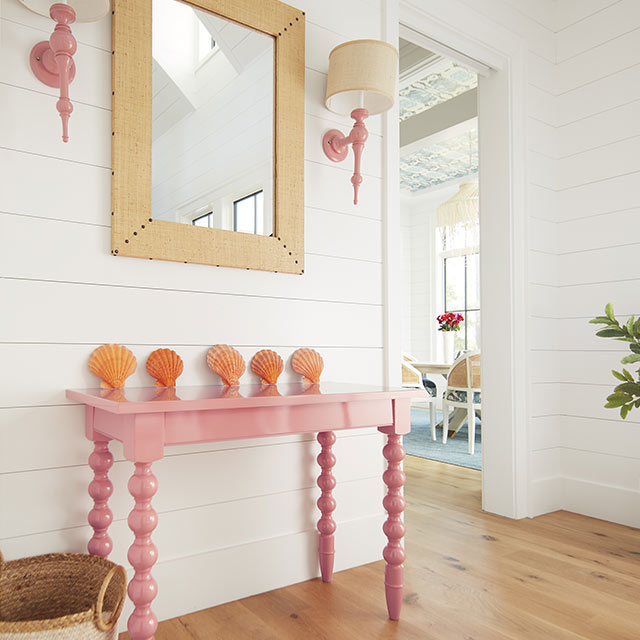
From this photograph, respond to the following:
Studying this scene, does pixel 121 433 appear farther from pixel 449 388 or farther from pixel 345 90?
pixel 449 388

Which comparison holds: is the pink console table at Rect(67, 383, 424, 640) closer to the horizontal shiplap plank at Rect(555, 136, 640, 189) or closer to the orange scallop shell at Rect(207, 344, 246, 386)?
the orange scallop shell at Rect(207, 344, 246, 386)

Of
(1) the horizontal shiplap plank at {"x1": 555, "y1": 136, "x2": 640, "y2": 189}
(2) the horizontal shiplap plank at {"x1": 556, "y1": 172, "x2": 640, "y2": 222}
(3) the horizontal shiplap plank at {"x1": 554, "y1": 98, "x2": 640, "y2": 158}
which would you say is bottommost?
(2) the horizontal shiplap plank at {"x1": 556, "y1": 172, "x2": 640, "y2": 222}

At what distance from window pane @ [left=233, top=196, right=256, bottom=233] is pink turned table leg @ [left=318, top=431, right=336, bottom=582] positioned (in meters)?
0.78

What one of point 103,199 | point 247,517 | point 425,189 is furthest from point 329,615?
point 425,189

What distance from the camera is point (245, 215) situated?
6.29 ft

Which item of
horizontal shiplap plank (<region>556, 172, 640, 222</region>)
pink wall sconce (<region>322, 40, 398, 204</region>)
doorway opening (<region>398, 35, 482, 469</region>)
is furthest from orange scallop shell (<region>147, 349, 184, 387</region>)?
horizontal shiplap plank (<region>556, 172, 640, 222</region>)

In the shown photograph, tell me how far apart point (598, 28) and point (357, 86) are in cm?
177

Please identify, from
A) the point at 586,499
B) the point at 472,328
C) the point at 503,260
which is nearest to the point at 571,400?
the point at 586,499

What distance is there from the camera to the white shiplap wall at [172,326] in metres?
1.52

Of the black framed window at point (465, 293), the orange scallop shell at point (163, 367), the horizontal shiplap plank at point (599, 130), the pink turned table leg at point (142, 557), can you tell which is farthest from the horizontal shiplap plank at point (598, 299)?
the black framed window at point (465, 293)

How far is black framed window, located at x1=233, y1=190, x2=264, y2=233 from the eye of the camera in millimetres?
1897

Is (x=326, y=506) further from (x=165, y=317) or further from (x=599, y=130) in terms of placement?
(x=599, y=130)

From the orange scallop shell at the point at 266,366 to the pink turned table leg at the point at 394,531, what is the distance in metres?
0.46

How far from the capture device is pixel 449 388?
4.80m
